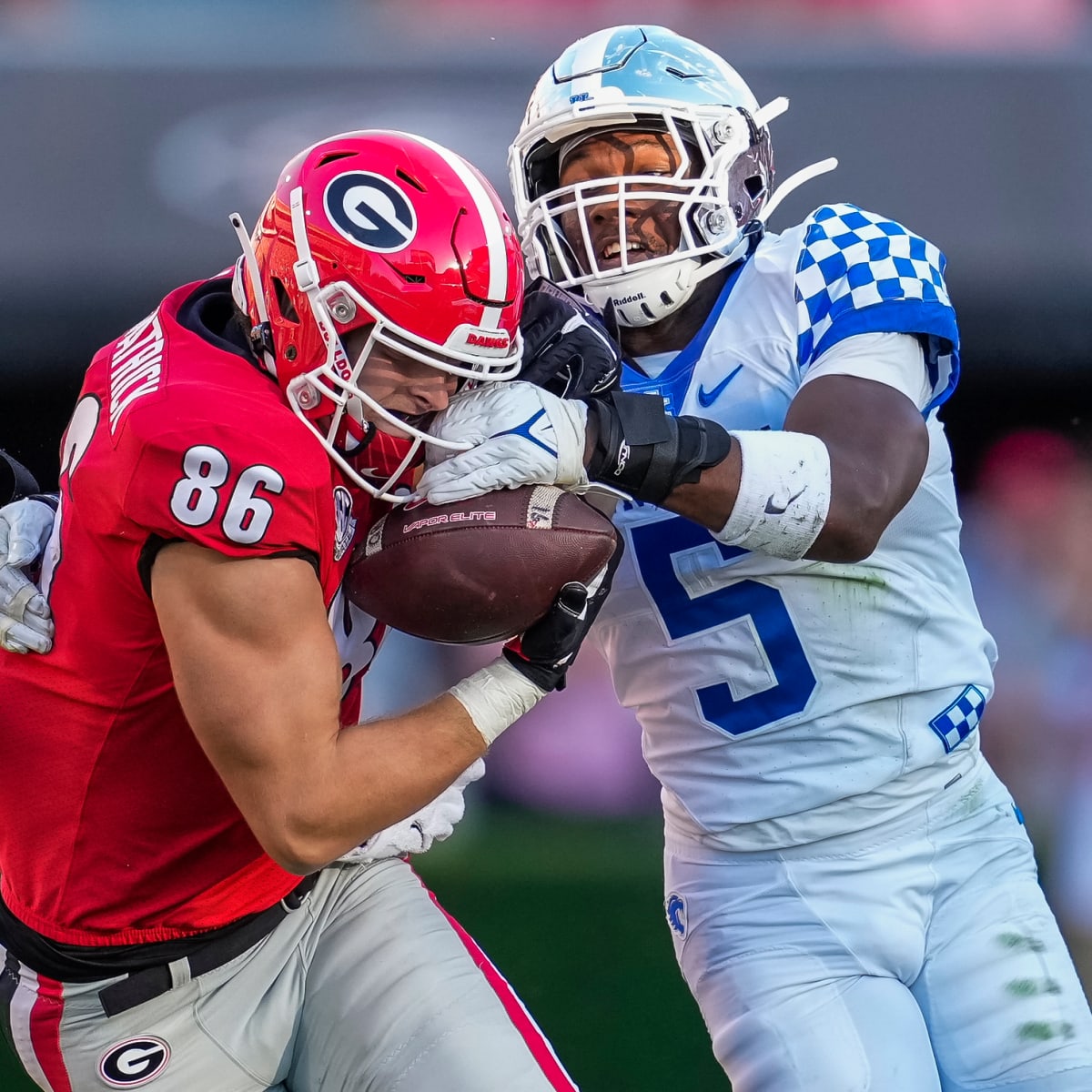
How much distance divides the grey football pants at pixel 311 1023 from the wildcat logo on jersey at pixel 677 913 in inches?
14.0

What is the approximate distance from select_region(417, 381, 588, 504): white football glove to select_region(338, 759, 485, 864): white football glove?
52 cm

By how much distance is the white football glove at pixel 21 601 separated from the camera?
1.84 meters

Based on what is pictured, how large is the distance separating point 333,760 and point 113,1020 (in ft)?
1.95

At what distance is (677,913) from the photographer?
224 cm

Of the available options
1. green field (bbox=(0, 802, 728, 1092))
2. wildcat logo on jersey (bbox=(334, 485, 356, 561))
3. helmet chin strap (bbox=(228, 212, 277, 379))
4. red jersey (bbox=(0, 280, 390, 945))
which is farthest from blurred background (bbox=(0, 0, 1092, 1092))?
helmet chin strap (bbox=(228, 212, 277, 379))

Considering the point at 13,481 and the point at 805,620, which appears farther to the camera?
the point at 13,481

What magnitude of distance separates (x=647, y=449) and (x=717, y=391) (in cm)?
38

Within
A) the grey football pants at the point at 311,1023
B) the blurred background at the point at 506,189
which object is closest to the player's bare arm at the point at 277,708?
the grey football pants at the point at 311,1023

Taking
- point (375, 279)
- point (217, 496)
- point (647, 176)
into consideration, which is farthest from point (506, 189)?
point (217, 496)

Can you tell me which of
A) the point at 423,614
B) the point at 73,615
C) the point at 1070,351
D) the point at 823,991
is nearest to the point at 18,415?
the point at 73,615

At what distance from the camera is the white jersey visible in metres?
2.09

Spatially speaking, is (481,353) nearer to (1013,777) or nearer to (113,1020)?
(113,1020)

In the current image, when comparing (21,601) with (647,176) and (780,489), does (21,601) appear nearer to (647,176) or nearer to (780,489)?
(780,489)

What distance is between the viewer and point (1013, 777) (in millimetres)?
3957
